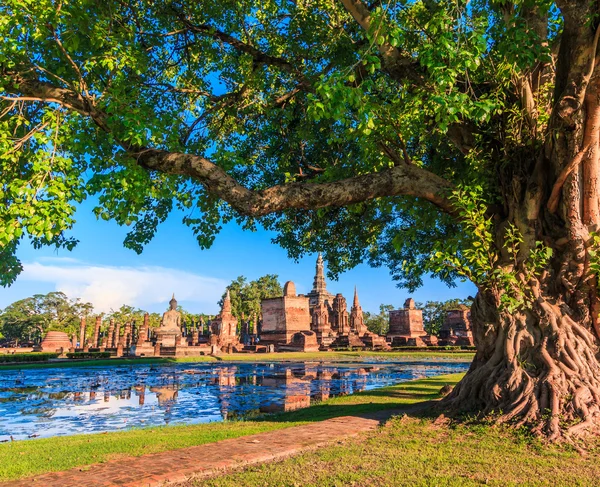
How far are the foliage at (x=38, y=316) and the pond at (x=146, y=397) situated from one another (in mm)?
50255

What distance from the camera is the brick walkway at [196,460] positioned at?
373 centimetres

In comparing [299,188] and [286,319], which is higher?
[299,188]

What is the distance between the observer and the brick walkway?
3729 mm

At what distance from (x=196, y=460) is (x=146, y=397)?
7.29 meters

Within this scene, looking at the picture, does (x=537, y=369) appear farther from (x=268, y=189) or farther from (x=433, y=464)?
(x=268, y=189)

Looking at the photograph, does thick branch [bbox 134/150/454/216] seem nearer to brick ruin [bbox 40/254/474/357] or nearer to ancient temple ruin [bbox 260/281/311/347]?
brick ruin [bbox 40/254/474/357]

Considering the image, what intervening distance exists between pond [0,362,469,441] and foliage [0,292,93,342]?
165 ft

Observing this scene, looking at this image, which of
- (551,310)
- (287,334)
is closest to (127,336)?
(287,334)

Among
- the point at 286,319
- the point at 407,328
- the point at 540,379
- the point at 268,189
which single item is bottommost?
the point at 540,379

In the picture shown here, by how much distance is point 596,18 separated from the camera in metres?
5.25

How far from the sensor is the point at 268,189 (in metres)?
6.41

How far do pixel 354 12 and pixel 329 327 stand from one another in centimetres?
3673

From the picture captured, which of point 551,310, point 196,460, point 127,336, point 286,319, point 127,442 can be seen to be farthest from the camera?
point 127,336

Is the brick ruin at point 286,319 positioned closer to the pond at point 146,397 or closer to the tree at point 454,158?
the pond at point 146,397
